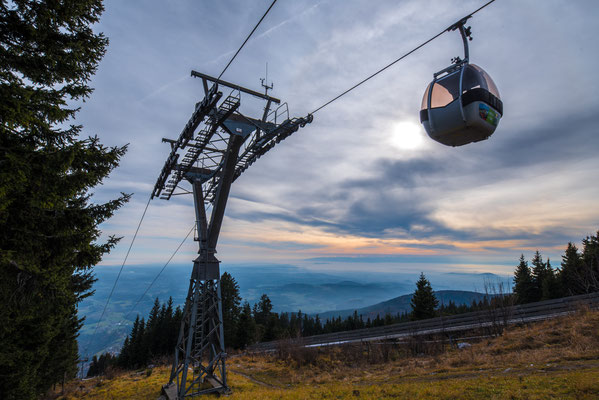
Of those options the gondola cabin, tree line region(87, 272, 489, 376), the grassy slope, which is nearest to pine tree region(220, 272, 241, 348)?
tree line region(87, 272, 489, 376)

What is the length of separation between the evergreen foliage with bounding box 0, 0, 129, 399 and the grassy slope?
9307mm

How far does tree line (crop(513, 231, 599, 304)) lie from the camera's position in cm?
4088

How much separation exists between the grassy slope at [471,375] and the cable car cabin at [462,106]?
7.59 metres

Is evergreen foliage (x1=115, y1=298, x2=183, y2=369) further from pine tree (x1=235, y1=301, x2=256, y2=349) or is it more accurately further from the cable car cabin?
the cable car cabin

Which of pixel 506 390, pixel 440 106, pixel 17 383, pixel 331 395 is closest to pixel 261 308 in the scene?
pixel 17 383

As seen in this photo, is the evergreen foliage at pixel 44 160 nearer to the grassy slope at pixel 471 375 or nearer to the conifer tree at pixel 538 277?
the grassy slope at pixel 471 375

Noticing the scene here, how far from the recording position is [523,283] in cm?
4775

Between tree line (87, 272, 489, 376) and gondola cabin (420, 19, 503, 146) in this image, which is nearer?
gondola cabin (420, 19, 503, 146)

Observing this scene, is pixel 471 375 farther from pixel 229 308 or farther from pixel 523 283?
pixel 523 283

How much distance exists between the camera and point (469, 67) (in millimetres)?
5254

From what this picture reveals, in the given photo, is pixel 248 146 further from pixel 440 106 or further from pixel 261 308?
pixel 261 308

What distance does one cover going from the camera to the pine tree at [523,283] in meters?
47.1

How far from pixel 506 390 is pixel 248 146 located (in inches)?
542

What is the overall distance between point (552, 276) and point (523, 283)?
15.6 feet
